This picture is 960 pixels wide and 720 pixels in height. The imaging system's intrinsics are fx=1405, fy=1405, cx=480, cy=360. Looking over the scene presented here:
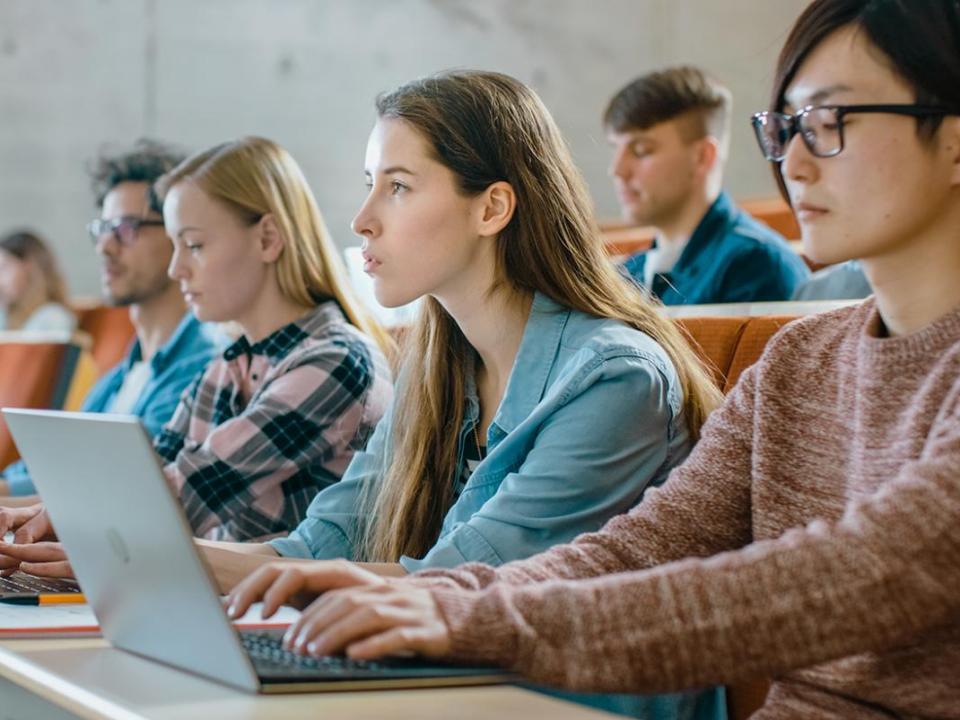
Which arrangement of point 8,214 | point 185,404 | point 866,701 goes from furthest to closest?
point 8,214 < point 185,404 < point 866,701

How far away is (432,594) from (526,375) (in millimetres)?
646

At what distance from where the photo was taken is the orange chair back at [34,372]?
365cm

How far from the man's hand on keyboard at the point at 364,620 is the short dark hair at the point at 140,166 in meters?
2.16

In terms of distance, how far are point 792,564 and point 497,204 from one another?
2.77 ft

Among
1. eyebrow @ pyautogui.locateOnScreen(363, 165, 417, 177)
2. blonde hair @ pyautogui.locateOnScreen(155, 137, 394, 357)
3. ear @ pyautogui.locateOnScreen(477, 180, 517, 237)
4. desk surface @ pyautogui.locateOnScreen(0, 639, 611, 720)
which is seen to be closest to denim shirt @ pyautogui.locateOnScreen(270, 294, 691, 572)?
ear @ pyautogui.locateOnScreen(477, 180, 517, 237)

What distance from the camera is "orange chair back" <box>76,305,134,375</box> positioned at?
4512mm

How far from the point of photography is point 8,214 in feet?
20.2

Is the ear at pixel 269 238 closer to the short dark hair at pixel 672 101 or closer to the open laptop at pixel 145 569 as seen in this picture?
the open laptop at pixel 145 569

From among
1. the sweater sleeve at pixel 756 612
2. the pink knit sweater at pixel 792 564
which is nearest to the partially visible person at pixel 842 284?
the pink knit sweater at pixel 792 564

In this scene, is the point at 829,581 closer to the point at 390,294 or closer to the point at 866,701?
the point at 866,701

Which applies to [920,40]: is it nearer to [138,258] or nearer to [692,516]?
[692,516]

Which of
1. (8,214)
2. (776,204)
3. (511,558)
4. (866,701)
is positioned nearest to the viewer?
(866,701)

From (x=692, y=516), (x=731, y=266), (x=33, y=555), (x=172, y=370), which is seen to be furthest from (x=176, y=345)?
(x=692, y=516)

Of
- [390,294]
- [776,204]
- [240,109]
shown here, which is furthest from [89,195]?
[390,294]
